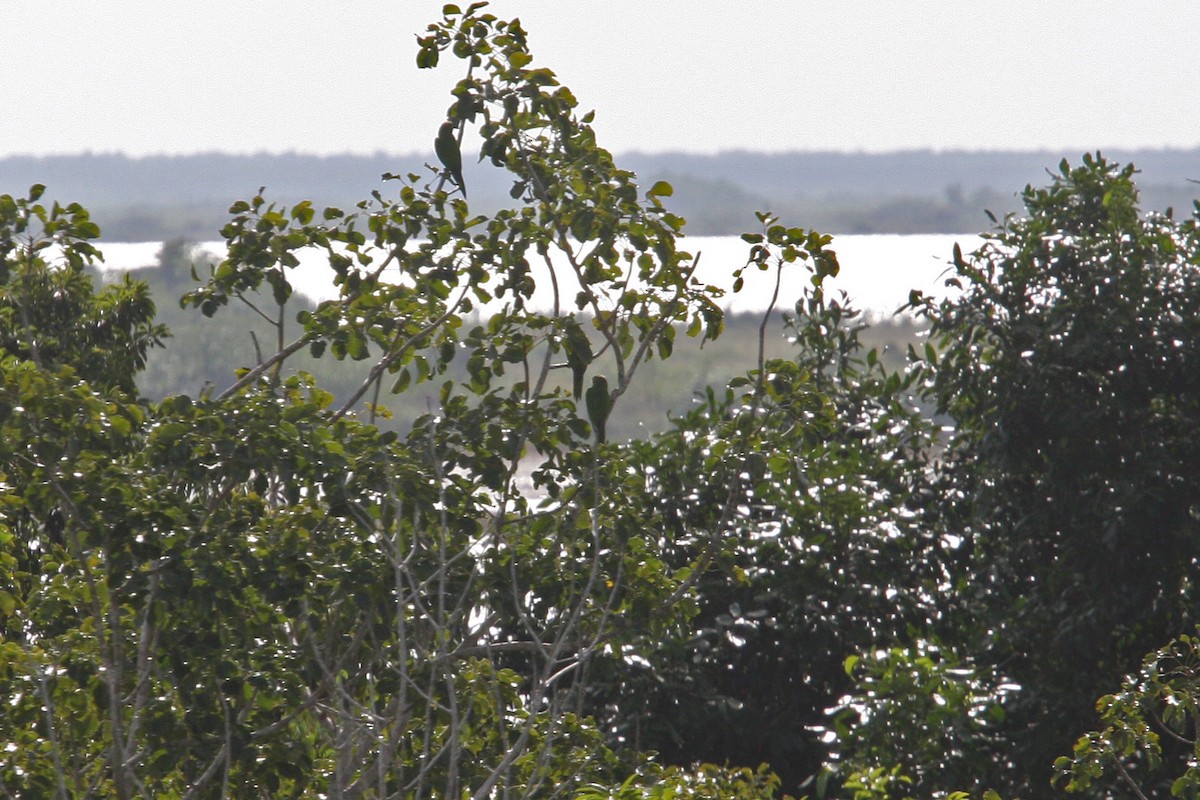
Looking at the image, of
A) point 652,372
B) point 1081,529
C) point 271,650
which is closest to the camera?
point 271,650

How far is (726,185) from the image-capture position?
29156 mm

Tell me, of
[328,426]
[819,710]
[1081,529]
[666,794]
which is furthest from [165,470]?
[819,710]

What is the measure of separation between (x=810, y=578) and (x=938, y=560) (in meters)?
0.84

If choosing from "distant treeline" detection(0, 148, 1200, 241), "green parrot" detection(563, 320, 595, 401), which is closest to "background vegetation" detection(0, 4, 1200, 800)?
"green parrot" detection(563, 320, 595, 401)

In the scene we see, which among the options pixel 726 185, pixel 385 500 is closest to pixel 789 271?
pixel 385 500

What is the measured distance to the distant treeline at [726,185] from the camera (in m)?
23.3

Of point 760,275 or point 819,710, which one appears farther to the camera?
point 819,710

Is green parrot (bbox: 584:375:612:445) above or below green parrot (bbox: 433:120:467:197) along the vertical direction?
below

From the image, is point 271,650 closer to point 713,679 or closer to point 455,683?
point 455,683

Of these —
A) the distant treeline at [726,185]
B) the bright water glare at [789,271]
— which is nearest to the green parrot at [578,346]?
the bright water glare at [789,271]

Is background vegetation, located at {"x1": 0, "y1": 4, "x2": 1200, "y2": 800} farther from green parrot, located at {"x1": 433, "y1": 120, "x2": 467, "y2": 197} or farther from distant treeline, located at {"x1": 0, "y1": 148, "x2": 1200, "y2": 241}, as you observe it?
distant treeline, located at {"x1": 0, "y1": 148, "x2": 1200, "y2": 241}

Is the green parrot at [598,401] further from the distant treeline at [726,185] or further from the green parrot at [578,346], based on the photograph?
the distant treeline at [726,185]

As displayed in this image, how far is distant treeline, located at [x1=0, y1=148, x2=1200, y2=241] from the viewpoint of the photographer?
23.3 meters

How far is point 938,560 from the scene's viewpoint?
822cm
